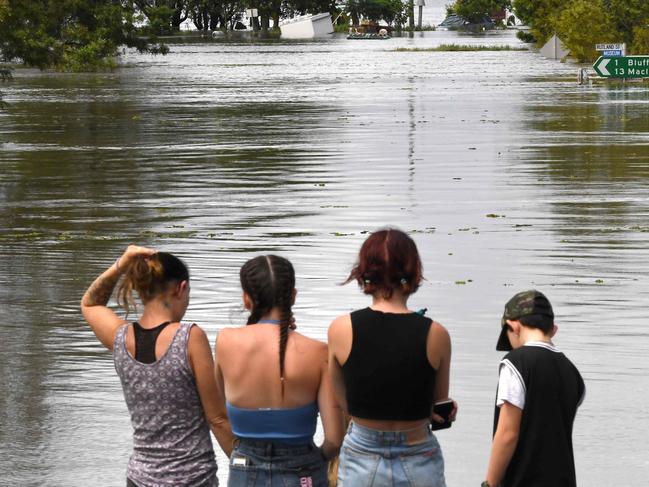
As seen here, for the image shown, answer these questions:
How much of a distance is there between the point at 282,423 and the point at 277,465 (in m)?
0.15

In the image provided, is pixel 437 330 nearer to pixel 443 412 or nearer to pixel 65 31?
pixel 443 412

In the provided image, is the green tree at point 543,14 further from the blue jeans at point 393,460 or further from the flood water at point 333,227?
the blue jeans at point 393,460

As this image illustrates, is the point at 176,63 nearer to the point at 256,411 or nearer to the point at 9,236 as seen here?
the point at 9,236

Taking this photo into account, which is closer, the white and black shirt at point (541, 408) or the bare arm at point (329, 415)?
the bare arm at point (329, 415)

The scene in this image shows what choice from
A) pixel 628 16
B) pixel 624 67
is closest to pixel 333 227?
pixel 624 67

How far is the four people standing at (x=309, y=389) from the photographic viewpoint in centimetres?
509

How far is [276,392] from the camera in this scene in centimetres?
509

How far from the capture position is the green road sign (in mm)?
46312

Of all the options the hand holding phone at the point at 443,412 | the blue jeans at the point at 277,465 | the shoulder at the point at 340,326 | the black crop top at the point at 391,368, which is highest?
the shoulder at the point at 340,326

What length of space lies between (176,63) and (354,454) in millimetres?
78722

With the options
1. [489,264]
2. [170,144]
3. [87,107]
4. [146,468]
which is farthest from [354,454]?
[87,107]

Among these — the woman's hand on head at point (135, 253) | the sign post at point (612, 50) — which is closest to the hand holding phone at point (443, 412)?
the woman's hand on head at point (135, 253)

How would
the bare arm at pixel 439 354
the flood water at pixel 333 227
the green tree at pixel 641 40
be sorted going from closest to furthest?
the bare arm at pixel 439 354, the flood water at pixel 333 227, the green tree at pixel 641 40

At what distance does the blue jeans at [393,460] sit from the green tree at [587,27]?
190ft
